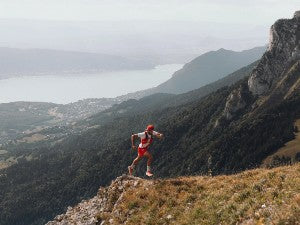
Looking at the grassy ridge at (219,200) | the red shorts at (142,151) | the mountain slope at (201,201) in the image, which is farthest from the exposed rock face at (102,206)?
the red shorts at (142,151)

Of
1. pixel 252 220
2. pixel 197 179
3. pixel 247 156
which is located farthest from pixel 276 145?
pixel 252 220

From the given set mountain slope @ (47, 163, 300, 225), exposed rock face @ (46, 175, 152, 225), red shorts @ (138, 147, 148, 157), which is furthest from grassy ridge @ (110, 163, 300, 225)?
red shorts @ (138, 147, 148, 157)

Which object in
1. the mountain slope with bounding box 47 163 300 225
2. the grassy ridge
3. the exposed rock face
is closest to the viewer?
the grassy ridge

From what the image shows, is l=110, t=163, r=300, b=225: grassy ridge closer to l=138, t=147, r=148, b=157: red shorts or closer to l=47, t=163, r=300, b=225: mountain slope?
l=47, t=163, r=300, b=225: mountain slope

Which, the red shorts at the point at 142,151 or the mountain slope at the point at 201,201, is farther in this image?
the red shorts at the point at 142,151

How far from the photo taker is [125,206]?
29594mm

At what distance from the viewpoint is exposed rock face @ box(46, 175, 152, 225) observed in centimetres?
3140

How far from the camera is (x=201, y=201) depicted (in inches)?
989

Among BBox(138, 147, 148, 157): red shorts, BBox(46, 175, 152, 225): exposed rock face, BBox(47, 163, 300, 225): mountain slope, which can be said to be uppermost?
BBox(138, 147, 148, 157): red shorts

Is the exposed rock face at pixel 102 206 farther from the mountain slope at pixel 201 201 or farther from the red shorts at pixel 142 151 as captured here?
the red shorts at pixel 142 151

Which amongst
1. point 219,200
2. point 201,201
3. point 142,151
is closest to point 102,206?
point 142,151

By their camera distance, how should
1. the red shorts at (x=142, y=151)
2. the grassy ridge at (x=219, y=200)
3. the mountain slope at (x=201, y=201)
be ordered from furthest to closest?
the red shorts at (x=142, y=151), the mountain slope at (x=201, y=201), the grassy ridge at (x=219, y=200)

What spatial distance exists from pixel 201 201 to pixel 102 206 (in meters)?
11.0

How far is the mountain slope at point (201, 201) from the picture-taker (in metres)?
19.6
